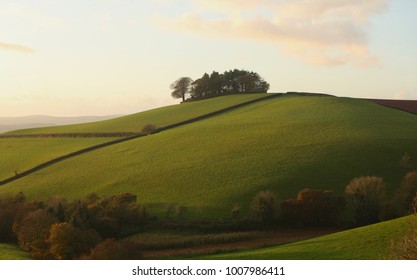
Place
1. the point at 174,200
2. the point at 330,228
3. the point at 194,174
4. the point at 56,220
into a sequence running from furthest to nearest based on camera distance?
the point at 194,174 < the point at 174,200 < the point at 330,228 < the point at 56,220

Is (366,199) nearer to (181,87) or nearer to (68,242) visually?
(68,242)

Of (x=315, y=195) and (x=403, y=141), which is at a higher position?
(x=403, y=141)

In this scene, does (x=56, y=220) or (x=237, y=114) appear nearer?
→ (x=56, y=220)

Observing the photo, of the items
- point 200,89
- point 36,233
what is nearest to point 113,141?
point 36,233

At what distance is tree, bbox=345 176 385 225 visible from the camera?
4038 cm

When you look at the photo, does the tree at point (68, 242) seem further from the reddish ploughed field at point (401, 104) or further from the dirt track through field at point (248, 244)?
the reddish ploughed field at point (401, 104)

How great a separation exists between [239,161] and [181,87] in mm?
64245

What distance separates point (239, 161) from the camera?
5509 cm

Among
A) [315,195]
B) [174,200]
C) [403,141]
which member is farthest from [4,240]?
[403,141]

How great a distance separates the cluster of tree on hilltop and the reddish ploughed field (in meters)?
35.3

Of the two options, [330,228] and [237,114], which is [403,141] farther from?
[237,114]

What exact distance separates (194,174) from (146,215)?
39.8 ft

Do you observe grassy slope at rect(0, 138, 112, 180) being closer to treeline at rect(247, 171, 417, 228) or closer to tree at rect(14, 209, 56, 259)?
tree at rect(14, 209, 56, 259)
